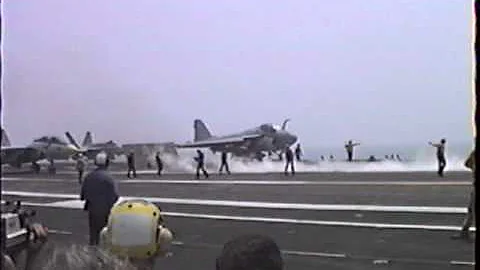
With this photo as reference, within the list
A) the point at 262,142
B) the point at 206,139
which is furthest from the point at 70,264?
the point at 206,139

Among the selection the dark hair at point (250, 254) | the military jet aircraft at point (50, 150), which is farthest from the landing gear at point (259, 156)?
the dark hair at point (250, 254)

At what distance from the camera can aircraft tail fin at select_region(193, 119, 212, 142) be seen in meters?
75.1

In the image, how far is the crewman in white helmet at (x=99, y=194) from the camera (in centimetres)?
934

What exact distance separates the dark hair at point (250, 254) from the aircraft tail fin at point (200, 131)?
238 feet

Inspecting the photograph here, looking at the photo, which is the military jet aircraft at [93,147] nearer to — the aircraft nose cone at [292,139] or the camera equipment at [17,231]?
the aircraft nose cone at [292,139]

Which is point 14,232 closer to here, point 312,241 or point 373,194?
point 312,241

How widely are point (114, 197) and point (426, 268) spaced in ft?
13.6

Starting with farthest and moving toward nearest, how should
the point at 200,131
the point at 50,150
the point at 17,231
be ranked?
the point at 200,131, the point at 50,150, the point at 17,231

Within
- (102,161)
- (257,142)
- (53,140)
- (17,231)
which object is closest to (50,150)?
(53,140)

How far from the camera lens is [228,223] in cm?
1579

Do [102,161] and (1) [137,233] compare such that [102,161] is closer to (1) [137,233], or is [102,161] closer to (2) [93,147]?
(1) [137,233]

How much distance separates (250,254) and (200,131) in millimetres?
73472

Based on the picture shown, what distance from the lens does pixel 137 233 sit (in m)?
2.65

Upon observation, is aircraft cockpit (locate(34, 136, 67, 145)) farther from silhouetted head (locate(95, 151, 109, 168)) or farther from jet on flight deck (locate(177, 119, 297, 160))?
silhouetted head (locate(95, 151, 109, 168))
